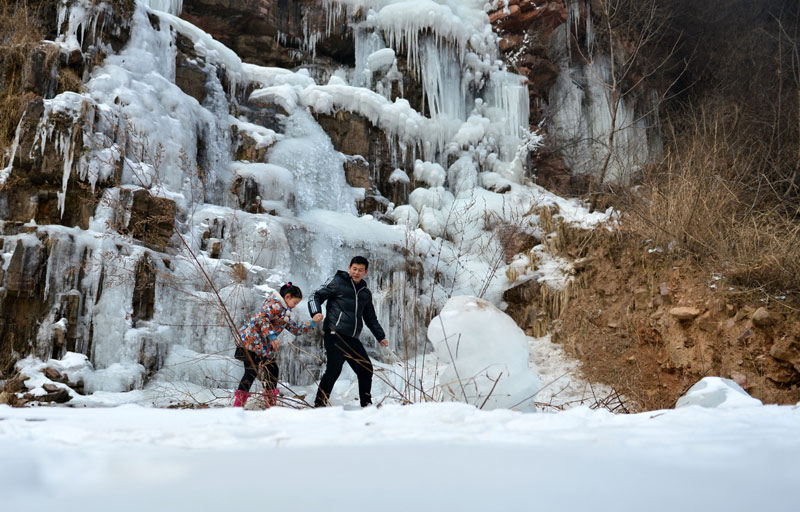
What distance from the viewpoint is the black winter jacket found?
356 cm

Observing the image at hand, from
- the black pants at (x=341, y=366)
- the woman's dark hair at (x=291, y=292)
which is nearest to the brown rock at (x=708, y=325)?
the black pants at (x=341, y=366)

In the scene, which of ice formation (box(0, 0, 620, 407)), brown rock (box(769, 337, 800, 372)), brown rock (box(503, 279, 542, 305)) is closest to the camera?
brown rock (box(769, 337, 800, 372))

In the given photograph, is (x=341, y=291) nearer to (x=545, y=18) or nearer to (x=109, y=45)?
(x=109, y=45)

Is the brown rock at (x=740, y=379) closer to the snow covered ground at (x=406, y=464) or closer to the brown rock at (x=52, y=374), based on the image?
the snow covered ground at (x=406, y=464)

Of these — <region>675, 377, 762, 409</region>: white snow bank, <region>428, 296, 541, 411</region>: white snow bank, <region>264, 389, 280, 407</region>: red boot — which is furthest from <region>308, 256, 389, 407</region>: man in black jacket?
<region>675, 377, 762, 409</region>: white snow bank

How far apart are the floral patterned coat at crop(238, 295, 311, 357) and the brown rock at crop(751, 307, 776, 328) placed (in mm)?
3566

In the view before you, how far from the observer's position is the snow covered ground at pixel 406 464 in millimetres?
960

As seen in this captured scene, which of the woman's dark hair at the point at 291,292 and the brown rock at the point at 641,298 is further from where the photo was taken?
the brown rock at the point at 641,298

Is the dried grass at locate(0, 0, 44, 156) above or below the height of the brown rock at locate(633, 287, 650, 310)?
above

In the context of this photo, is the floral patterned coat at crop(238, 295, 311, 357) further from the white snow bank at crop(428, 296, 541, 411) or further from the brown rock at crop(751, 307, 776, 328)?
the brown rock at crop(751, 307, 776, 328)

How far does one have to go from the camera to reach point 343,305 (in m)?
3.60

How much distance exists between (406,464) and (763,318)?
4.23m

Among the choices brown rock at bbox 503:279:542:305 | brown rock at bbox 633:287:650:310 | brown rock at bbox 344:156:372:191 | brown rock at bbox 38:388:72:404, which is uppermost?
brown rock at bbox 344:156:372:191

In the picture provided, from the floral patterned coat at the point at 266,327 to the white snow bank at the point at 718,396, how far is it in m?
2.31
